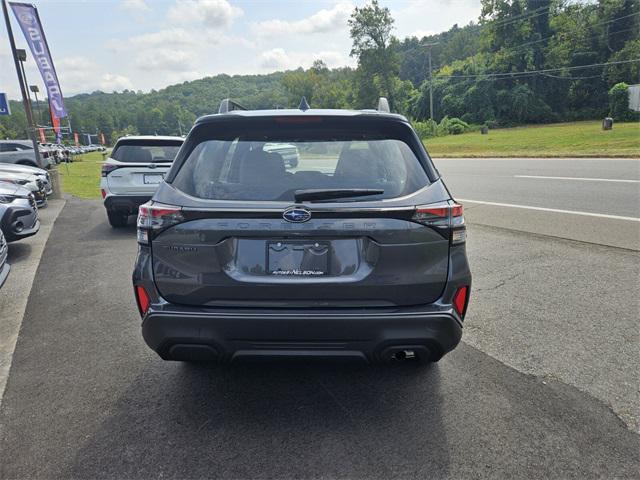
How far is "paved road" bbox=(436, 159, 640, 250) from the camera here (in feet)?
22.8

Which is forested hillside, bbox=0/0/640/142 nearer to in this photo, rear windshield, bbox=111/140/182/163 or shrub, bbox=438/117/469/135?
shrub, bbox=438/117/469/135

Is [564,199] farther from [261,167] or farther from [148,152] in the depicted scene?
[261,167]

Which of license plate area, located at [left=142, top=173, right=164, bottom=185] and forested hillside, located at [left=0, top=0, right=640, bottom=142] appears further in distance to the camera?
forested hillside, located at [left=0, top=0, right=640, bottom=142]

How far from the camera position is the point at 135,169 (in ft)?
27.1

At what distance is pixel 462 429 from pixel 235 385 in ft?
4.79

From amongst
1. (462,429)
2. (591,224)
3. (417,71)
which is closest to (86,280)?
(462,429)

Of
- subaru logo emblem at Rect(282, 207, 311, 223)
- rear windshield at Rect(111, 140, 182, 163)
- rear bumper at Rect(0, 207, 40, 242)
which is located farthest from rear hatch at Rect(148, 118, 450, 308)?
rear windshield at Rect(111, 140, 182, 163)

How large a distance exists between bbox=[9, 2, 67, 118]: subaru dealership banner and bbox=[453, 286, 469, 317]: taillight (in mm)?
18560

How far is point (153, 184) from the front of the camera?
8.30 m

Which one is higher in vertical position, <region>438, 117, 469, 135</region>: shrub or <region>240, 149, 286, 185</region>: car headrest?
<region>240, 149, 286, 185</region>: car headrest

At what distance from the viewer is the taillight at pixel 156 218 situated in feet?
8.09

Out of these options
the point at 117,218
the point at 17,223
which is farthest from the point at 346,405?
the point at 117,218

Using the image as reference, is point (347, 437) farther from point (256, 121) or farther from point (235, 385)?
point (256, 121)

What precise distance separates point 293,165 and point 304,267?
2.17 ft
